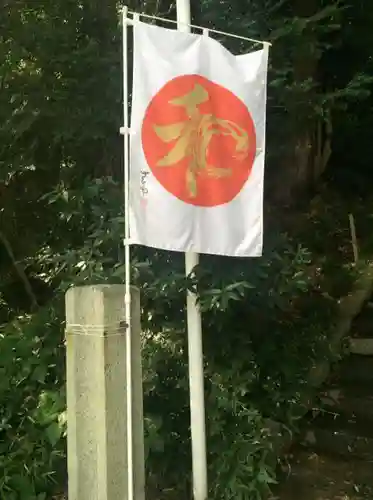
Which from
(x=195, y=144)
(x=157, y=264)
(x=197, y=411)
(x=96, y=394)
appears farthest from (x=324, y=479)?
(x=195, y=144)

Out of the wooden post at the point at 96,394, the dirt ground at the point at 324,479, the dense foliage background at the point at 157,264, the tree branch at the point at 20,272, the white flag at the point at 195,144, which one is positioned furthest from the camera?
the tree branch at the point at 20,272

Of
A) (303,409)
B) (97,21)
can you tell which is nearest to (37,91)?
(97,21)

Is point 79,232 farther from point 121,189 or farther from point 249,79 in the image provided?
point 249,79

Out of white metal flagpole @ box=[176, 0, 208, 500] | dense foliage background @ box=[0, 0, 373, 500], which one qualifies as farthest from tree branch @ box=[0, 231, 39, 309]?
white metal flagpole @ box=[176, 0, 208, 500]

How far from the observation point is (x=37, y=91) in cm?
402

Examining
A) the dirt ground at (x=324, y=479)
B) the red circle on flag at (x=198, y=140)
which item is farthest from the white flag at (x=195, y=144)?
the dirt ground at (x=324, y=479)

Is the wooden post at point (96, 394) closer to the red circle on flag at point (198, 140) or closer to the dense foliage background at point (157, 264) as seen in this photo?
the red circle on flag at point (198, 140)

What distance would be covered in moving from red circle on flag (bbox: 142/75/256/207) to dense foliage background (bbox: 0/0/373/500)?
59 cm

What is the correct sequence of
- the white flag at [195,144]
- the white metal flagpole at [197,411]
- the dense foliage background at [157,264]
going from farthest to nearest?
the dense foliage background at [157,264]
the white metal flagpole at [197,411]
the white flag at [195,144]

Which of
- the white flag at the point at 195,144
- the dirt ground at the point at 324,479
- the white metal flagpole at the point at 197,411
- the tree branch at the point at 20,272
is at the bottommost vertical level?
the dirt ground at the point at 324,479

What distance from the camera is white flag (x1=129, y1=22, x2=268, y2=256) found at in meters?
2.81

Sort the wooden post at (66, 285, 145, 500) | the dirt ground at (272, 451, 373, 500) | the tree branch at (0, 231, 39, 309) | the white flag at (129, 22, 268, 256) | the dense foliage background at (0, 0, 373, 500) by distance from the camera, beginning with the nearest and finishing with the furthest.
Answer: the wooden post at (66, 285, 145, 500) → the white flag at (129, 22, 268, 256) → the dense foliage background at (0, 0, 373, 500) → the dirt ground at (272, 451, 373, 500) → the tree branch at (0, 231, 39, 309)

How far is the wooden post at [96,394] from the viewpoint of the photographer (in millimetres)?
2396

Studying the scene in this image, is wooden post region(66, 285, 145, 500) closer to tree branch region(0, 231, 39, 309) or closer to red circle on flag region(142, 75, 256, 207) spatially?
red circle on flag region(142, 75, 256, 207)
